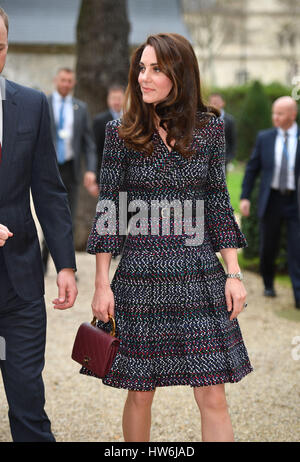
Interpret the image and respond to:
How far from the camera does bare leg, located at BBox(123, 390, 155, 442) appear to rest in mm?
3268

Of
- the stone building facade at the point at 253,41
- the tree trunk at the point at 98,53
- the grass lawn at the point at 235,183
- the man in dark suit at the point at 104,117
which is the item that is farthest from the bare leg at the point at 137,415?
the stone building facade at the point at 253,41

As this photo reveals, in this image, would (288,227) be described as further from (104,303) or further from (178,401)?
(104,303)

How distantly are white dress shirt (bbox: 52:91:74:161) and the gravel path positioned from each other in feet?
7.07

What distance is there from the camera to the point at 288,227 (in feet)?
26.9

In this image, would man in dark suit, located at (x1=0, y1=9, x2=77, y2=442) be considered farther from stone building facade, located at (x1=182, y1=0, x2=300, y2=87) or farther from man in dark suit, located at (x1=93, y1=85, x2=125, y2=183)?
stone building facade, located at (x1=182, y1=0, x2=300, y2=87)

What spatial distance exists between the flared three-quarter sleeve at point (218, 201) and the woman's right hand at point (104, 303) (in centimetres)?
50

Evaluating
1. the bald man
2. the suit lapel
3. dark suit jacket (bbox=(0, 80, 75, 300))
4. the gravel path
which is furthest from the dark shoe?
the suit lapel

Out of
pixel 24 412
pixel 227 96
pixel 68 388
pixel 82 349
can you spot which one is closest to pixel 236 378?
pixel 82 349

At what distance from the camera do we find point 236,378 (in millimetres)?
3129

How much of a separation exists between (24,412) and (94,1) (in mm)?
9586

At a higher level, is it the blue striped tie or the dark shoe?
the blue striped tie

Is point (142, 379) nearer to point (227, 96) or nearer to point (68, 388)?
point (68, 388)

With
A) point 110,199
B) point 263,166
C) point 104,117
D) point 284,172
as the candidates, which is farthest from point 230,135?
point 110,199

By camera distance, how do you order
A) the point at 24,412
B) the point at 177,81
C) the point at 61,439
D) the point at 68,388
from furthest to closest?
the point at 68,388
the point at 61,439
the point at 177,81
the point at 24,412
